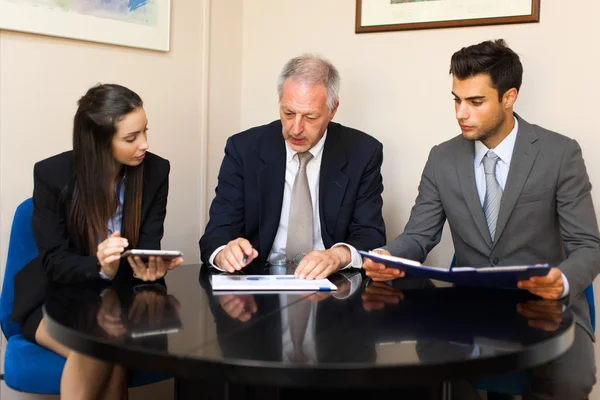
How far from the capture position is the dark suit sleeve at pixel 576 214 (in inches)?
93.6

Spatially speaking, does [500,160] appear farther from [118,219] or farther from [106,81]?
[106,81]

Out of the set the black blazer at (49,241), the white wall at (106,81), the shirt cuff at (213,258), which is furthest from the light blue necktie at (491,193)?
the white wall at (106,81)

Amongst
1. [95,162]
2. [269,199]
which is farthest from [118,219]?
[269,199]

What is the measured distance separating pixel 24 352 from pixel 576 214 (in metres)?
1.94

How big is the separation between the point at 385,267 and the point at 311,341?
0.73m

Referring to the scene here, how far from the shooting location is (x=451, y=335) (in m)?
1.63

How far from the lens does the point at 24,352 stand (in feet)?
7.64

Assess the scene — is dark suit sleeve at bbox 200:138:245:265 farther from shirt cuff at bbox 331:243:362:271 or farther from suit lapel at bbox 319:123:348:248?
shirt cuff at bbox 331:243:362:271

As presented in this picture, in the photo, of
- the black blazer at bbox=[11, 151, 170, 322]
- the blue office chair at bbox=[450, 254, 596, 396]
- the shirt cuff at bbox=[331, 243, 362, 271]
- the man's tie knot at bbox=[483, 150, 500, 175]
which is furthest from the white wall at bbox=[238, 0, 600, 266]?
the black blazer at bbox=[11, 151, 170, 322]

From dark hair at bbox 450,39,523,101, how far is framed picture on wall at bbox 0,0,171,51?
4.77 ft

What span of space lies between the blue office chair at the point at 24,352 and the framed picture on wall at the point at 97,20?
2.46 feet

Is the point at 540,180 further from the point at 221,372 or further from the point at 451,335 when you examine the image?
the point at 221,372

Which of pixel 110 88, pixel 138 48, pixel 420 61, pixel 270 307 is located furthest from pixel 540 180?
pixel 138 48

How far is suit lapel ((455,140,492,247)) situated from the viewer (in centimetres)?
261
